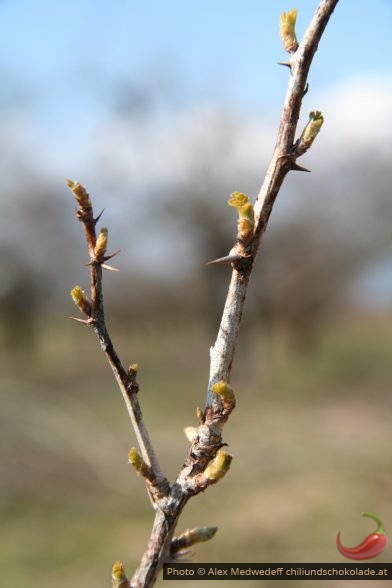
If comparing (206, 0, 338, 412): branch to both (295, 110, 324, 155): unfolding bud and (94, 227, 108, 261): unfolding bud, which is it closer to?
(295, 110, 324, 155): unfolding bud

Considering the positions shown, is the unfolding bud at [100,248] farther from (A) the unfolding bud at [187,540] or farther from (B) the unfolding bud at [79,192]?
(A) the unfolding bud at [187,540]

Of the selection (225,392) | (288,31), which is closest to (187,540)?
(225,392)

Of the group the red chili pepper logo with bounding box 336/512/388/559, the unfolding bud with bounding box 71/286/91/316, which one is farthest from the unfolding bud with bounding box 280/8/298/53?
the red chili pepper logo with bounding box 336/512/388/559

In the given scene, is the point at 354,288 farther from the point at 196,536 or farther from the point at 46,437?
the point at 196,536

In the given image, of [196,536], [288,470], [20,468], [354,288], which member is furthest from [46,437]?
[196,536]

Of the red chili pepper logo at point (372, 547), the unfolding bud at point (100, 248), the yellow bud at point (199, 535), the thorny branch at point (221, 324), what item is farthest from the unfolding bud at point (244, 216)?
the red chili pepper logo at point (372, 547)

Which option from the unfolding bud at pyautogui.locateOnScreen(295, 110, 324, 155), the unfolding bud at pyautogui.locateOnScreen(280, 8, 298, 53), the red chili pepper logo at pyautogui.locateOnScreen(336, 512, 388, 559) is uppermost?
the unfolding bud at pyautogui.locateOnScreen(280, 8, 298, 53)
